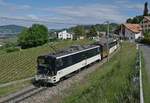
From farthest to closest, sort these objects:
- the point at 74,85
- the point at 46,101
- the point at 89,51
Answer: the point at 89,51 < the point at 74,85 < the point at 46,101

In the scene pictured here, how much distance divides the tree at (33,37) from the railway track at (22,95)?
322 feet

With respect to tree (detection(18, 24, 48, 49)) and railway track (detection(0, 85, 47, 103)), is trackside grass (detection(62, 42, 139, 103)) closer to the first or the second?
railway track (detection(0, 85, 47, 103))

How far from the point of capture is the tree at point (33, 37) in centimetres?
12585

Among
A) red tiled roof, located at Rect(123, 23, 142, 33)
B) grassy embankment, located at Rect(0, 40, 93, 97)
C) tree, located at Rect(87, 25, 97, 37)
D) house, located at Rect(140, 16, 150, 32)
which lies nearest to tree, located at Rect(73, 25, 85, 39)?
tree, located at Rect(87, 25, 97, 37)

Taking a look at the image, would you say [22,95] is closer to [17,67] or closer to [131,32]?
[17,67]

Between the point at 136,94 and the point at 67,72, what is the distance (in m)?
19.6

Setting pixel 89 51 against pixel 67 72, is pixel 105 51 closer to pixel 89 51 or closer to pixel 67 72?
pixel 89 51

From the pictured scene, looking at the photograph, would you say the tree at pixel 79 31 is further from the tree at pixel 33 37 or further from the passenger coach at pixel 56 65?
the passenger coach at pixel 56 65

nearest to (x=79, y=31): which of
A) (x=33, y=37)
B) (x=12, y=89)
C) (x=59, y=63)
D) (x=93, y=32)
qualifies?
(x=93, y=32)

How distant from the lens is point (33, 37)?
130875mm

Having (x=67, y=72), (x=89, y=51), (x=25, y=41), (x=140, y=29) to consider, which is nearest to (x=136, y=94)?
(x=67, y=72)

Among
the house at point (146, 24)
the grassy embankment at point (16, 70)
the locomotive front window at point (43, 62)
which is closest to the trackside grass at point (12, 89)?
the grassy embankment at point (16, 70)

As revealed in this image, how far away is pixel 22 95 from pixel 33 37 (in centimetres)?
10737

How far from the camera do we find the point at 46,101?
74.5 feet
